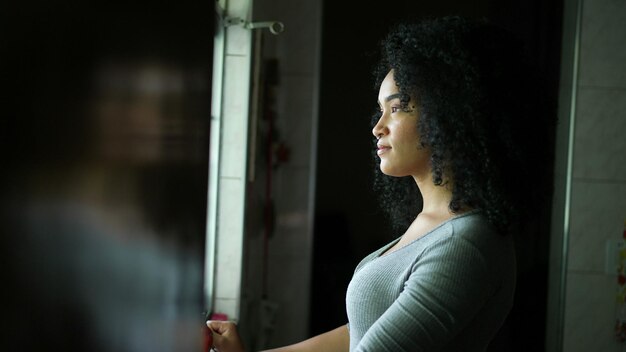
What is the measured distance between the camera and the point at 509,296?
3.12 feet

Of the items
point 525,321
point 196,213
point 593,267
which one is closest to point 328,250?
point 525,321

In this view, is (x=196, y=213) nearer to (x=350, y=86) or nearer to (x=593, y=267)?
(x=350, y=86)

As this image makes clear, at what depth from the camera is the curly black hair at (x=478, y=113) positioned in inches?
37.8

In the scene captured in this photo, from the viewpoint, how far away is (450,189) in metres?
1.01

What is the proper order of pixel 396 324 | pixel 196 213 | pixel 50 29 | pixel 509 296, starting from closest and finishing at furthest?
pixel 50 29, pixel 196 213, pixel 396 324, pixel 509 296

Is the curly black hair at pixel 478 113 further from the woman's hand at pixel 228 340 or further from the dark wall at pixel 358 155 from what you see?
the dark wall at pixel 358 155

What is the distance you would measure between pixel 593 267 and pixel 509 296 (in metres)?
1.84

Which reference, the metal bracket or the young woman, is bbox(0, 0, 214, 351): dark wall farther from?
the metal bracket

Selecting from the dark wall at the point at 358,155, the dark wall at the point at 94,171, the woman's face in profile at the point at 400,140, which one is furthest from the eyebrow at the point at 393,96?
the dark wall at the point at 358,155

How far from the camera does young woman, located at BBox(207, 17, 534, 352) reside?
2.79 feet

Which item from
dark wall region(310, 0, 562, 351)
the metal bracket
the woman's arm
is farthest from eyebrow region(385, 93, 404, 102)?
dark wall region(310, 0, 562, 351)

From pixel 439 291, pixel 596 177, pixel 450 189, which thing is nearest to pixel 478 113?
pixel 450 189

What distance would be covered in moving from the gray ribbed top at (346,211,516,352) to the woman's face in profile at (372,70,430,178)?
0.13m

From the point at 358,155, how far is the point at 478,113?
5.44ft
